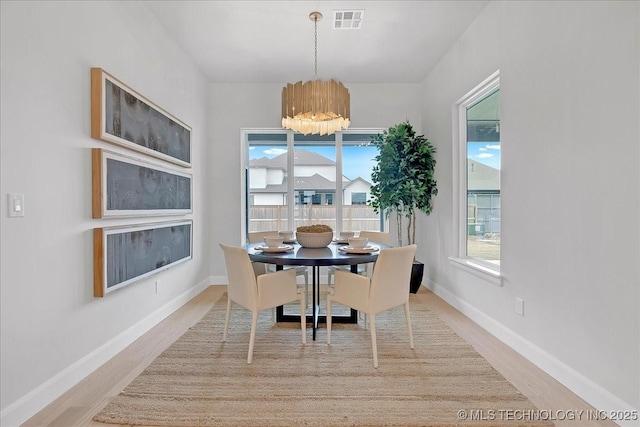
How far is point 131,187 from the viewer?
2.54 metres

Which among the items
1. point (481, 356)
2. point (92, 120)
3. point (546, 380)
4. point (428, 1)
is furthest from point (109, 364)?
point (428, 1)

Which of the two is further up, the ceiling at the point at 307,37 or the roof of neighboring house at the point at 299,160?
the ceiling at the point at 307,37

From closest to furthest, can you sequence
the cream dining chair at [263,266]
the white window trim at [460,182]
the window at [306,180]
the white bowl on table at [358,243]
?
the white bowl on table at [358,243]
the cream dining chair at [263,266]
the white window trim at [460,182]
the window at [306,180]

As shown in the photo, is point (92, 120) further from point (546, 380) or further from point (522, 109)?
point (546, 380)

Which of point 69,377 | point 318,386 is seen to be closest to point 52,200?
point 69,377

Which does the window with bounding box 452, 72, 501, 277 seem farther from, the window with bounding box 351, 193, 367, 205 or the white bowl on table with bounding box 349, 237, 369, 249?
the window with bounding box 351, 193, 367, 205

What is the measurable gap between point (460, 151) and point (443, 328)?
6.15 feet

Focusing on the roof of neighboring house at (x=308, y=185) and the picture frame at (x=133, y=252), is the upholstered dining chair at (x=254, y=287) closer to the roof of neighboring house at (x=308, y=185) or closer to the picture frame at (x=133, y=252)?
the picture frame at (x=133, y=252)

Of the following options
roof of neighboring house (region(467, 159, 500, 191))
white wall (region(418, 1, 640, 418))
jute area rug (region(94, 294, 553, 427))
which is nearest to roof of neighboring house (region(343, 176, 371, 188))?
roof of neighboring house (region(467, 159, 500, 191))

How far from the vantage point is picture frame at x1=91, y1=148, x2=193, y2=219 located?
2180 mm

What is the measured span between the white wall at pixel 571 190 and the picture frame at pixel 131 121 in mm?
2865

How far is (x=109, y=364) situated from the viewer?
228 centimetres

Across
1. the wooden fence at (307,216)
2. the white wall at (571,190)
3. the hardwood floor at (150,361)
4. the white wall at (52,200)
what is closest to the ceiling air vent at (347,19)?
the white wall at (571,190)

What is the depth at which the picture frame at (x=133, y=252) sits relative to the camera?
220 cm
